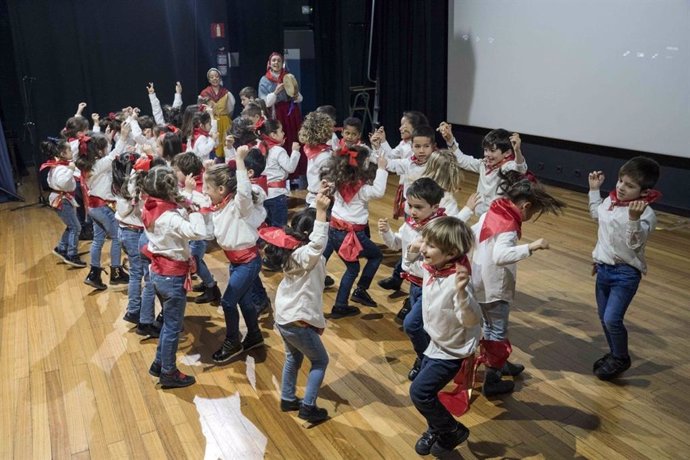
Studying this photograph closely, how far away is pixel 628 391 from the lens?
295 centimetres

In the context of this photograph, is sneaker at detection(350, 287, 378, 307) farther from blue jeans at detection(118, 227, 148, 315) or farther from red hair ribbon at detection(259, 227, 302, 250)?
red hair ribbon at detection(259, 227, 302, 250)

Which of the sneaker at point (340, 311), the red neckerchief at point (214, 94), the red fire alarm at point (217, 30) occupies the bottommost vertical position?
the sneaker at point (340, 311)

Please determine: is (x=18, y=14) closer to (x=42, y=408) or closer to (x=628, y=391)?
(x=42, y=408)

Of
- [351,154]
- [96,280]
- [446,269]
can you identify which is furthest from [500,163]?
[96,280]

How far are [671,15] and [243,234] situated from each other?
16.0 ft

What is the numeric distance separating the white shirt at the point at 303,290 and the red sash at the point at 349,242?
39.0 inches

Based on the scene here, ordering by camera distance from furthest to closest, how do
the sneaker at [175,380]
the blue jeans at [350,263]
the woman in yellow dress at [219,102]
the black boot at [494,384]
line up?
the woman in yellow dress at [219,102] → the blue jeans at [350,263] → the sneaker at [175,380] → the black boot at [494,384]

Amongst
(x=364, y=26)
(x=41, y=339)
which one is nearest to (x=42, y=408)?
(x=41, y=339)

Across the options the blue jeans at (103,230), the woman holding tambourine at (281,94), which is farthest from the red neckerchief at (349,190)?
the woman holding tambourine at (281,94)

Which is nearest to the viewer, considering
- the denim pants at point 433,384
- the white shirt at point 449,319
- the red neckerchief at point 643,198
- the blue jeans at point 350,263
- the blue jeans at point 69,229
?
the white shirt at point 449,319

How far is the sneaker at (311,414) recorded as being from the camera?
2732mm

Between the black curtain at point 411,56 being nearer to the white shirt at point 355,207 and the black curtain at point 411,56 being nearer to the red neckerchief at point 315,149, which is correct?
the red neckerchief at point 315,149

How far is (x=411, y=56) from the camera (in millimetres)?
8617

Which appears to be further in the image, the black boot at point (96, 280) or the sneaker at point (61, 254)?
the sneaker at point (61, 254)
